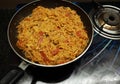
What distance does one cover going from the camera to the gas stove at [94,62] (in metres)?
Answer: 1.11

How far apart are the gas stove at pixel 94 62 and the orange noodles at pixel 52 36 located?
0.08 m

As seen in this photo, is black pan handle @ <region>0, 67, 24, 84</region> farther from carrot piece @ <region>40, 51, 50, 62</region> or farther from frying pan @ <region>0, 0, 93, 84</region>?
carrot piece @ <region>40, 51, 50, 62</region>

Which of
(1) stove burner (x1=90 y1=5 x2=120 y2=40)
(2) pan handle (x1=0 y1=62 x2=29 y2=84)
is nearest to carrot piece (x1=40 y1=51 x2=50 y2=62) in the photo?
(2) pan handle (x1=0 y1=62 x2=29 y2=84)

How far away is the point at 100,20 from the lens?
4.47ft

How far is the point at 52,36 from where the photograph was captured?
117 cm

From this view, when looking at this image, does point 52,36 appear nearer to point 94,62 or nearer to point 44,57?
point 44,57

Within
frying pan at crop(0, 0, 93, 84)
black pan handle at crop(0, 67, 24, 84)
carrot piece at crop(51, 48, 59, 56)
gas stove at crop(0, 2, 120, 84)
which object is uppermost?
frying pan at crop(0, 0, 93, 84)

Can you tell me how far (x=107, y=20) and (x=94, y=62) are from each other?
0.32 m

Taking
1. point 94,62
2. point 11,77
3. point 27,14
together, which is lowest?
point 94,62

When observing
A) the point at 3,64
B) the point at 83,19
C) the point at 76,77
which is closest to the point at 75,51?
the point at 76,77

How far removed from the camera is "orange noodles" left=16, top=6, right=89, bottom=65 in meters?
1.10

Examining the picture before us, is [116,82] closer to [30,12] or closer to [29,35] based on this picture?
[29,35]

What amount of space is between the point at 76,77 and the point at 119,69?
0.25 m

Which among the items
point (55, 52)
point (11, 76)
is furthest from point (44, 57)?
point (11, 76)
